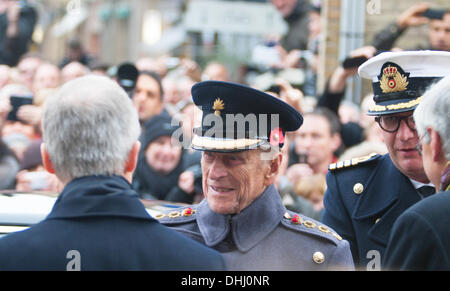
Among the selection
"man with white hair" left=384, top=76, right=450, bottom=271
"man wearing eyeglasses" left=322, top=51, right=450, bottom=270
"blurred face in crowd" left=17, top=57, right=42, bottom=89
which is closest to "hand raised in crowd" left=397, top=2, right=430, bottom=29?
"man wearing eyeglasses" left=322, top=51, right=450, bottom=270

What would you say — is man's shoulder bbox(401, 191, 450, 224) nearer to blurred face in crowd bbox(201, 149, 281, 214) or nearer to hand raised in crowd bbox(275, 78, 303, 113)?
blurred face in crowd bbox(201, 149, 281, 214)

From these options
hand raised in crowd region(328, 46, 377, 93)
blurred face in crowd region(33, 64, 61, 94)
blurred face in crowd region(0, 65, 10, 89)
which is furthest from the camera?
blurred face in crowd region(33, 64, 61, 94)

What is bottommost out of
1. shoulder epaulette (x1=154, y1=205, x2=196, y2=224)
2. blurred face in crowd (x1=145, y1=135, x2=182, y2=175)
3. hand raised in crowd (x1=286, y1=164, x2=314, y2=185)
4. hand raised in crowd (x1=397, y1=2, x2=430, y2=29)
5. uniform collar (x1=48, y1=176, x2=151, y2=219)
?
hand raised in crowd (x1=286, y1=164, x2=314, y2=185)

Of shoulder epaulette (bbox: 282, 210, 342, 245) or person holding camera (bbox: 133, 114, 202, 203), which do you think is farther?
person holding camera (bbox: 133, 114, 202, 203)

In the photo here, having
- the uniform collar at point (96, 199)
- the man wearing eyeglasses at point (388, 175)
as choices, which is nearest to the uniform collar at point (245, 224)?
A: the man wearing eyeglasses at point (388, 175)

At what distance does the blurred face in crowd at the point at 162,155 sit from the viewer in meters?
5.94

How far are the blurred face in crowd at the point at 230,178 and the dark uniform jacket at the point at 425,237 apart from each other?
3.01 ft

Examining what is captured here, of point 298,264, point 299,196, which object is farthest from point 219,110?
point 299,196

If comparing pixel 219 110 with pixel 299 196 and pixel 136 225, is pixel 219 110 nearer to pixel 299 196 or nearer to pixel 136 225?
pixel 136 225

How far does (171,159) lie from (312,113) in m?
1.18

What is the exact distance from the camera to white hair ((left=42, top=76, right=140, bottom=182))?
254cm

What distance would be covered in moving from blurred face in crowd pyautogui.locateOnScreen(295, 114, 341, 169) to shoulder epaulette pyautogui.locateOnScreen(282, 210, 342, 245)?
246 centimetres

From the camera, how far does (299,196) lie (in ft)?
17.3

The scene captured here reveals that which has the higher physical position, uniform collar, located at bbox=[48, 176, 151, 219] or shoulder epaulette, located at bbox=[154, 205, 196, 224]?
uniform collar, located at bbox=[48, 176, 151, 219]
